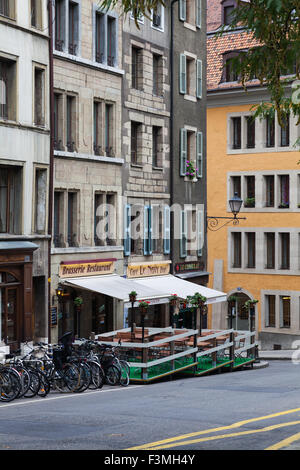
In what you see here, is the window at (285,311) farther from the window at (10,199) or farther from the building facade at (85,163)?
the window at (10,199)

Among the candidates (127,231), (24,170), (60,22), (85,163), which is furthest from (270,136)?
(24,170)

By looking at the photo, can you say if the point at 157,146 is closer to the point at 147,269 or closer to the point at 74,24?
the point at 147,269

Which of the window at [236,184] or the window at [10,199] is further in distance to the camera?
the window at [236,184]

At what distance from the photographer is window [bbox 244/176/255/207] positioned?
53.8 m

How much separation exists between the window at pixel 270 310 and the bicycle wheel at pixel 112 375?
30021mm

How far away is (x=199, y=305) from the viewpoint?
99.5 feet

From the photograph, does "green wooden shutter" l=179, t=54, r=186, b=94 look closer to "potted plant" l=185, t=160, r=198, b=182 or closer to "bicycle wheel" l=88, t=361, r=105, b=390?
"potted plant" l=185, t=160, r=198, b=182

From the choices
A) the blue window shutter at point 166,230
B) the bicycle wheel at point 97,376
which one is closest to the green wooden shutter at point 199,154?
the blue window shutter at point 166,230

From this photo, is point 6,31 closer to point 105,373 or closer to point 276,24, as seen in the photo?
point 105,373

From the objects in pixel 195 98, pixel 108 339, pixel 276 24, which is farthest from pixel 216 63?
pixel 276 24

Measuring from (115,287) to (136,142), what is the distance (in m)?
7.44

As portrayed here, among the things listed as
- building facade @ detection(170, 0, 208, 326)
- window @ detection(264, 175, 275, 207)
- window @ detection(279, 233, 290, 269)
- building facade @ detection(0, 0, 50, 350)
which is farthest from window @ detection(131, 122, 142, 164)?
window @ detection(279, 233, 290, 269)

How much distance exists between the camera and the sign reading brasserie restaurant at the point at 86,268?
31.7 m

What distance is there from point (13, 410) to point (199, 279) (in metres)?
24.4
